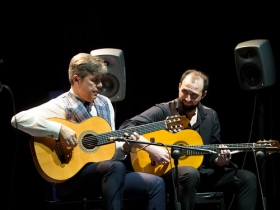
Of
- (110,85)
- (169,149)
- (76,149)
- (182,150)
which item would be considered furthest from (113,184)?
(110,85)

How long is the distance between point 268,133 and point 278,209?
796 mm

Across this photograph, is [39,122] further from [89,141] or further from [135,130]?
[135,130]

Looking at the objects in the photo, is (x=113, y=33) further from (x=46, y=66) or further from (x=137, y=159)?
(x=137, y=159)

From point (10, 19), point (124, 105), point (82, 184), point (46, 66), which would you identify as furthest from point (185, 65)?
point (82, 184)

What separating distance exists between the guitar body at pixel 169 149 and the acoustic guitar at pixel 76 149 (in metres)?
0.26

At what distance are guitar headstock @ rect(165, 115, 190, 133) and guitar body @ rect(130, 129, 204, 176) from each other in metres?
0.16

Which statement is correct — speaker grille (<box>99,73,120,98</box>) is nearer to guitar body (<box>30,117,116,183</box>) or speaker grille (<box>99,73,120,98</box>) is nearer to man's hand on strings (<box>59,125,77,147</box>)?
guitar body (<box>30,117,116,183</box>)

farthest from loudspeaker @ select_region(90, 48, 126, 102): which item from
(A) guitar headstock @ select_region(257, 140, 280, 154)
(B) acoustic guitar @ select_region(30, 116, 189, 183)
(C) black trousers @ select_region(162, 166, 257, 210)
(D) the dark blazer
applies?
(A) guitar headstock @ select_region(257, 140, 280, 154)

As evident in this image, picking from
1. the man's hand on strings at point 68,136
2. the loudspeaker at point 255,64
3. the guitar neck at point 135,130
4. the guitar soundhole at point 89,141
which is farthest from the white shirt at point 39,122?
the loudspeaker at point 255,64

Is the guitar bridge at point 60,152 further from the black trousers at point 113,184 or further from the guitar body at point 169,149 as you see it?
the guitar body at point 169,149

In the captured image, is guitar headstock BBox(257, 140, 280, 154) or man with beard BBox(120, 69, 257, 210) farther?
man with beard BBox(120, 69, 257, 210)

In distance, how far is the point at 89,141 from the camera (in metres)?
4.10

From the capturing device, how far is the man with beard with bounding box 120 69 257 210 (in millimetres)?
4305

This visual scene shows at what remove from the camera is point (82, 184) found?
400 centimetres
